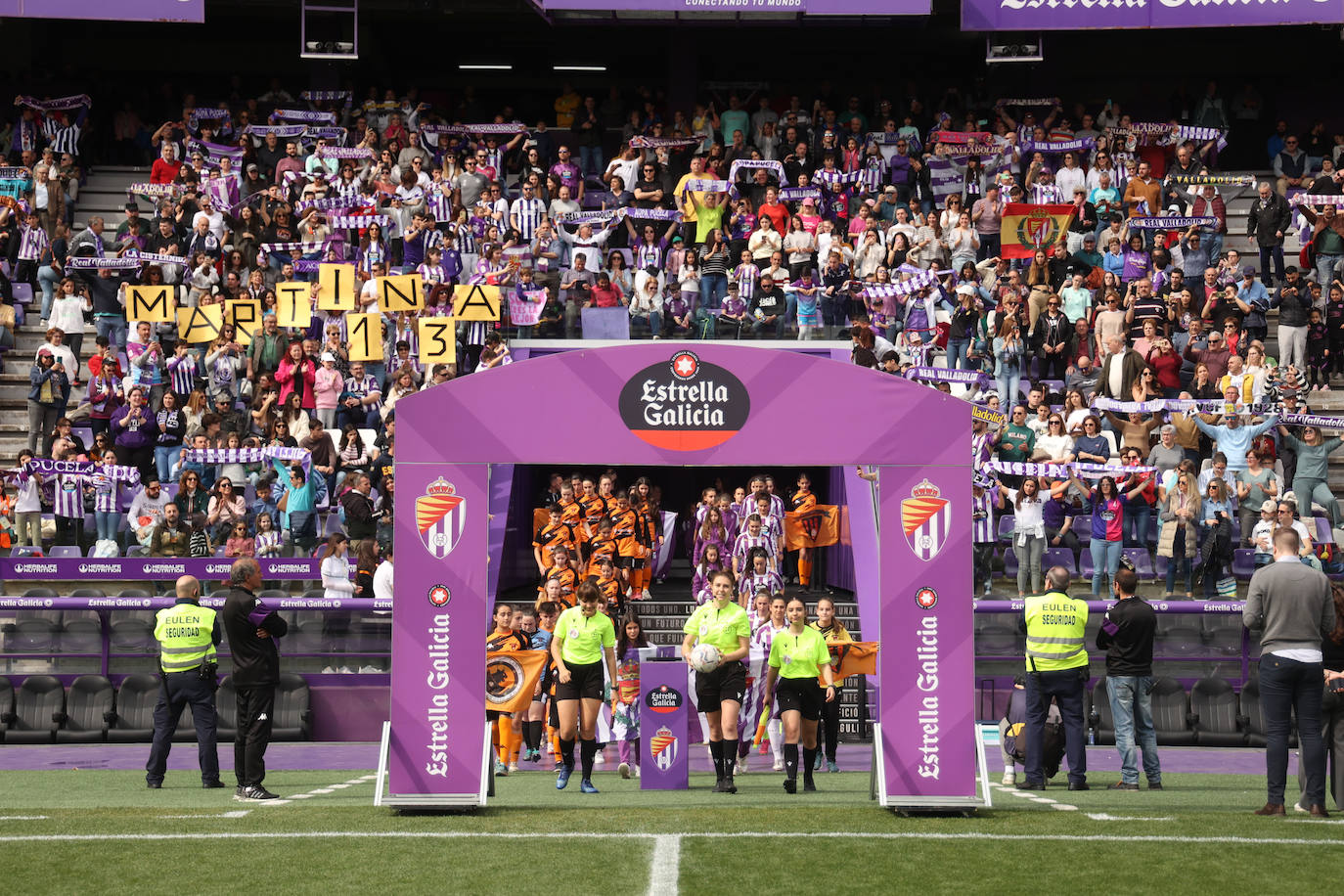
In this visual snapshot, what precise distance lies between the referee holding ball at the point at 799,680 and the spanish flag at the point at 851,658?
6.29 feet

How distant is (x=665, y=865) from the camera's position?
977cm

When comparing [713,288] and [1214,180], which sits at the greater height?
[1214,180]

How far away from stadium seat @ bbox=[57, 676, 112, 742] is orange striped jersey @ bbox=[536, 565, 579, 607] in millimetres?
5081

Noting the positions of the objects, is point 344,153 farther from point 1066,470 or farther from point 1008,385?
point 1066,470

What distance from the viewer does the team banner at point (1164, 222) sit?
84.8 ft

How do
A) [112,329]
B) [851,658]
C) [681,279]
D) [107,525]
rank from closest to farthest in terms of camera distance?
[851,658]
[107,525]
[681,279]
[112,329]

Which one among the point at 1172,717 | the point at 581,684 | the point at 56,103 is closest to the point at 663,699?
the point at 581,684

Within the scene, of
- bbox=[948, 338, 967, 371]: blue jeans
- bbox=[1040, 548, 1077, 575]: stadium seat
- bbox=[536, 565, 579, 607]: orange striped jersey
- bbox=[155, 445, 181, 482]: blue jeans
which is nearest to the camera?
bbox=[536, 565, 579, 607]: orange striped jersey

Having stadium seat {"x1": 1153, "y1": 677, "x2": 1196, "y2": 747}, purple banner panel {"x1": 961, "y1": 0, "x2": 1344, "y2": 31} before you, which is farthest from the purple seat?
purple banner panel {"x1": 961, "y1": 0, "x2": 1344, "y2": 31}

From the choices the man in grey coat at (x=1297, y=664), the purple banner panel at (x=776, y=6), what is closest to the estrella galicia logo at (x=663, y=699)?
the man in grey coat at (x=1297, y=664)

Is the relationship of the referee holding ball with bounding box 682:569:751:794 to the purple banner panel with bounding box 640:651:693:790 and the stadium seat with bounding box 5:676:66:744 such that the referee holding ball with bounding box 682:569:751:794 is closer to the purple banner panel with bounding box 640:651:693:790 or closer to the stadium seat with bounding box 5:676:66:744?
the purple banner panel with bounding box 640:651:693:790

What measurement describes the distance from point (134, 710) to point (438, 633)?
26.1 ft

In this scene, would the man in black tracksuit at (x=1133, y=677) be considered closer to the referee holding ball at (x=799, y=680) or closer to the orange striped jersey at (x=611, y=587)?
the referee holding ball at (x=799, y=680)

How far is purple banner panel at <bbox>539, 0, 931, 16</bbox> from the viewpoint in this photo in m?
29.1
